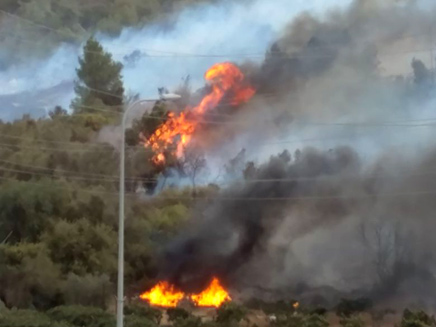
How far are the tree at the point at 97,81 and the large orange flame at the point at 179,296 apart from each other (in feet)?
27.7

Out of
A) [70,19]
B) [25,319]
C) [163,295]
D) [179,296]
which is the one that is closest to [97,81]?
[70,19]

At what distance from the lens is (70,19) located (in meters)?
35.8

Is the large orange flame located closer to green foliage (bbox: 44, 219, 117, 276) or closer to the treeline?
the treeline

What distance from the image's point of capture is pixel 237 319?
97.1 ft

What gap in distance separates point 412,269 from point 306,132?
7.06m

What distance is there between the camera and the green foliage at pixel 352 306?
29.5 m

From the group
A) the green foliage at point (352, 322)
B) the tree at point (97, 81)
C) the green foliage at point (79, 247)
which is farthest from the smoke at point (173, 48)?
the green foliage at point (352, 322)

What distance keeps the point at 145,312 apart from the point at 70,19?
555 inches

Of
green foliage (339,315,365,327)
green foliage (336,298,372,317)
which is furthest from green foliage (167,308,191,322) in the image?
green foliage (339,315,365,327)

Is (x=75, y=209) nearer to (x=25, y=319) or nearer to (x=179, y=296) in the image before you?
(x=25, y=319)

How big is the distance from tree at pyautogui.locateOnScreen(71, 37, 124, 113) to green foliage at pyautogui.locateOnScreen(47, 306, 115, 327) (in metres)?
9.17

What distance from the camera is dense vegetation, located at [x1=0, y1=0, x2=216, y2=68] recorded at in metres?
35.5

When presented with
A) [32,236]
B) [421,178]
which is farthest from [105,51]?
[421,178]

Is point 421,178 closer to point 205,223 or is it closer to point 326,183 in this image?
point 326,183
